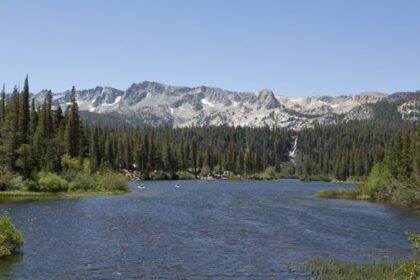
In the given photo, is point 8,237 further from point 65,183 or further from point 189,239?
point 65,183

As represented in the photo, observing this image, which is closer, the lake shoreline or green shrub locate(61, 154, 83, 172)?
the lake shoreline

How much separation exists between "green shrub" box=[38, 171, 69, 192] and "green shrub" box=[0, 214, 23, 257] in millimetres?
68003

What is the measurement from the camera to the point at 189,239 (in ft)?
180

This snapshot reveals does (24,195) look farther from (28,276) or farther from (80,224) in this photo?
(28,276)

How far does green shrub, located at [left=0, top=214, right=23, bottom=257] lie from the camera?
41.8 metres

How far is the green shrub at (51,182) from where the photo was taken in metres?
111

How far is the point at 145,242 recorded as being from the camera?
52.7m

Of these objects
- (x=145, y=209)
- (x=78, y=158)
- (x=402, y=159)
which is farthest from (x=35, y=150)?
(x=402, y=159)

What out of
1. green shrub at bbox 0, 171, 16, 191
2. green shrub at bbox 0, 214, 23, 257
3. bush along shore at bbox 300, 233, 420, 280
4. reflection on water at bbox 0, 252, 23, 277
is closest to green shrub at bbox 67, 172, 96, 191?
green shrub at bbox 0, 171, 16, 191

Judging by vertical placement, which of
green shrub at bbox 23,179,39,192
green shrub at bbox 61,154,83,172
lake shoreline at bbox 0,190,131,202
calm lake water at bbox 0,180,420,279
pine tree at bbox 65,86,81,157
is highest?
pine tree at bbox 65,86,81,157

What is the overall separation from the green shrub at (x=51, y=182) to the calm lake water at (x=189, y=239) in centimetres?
2026

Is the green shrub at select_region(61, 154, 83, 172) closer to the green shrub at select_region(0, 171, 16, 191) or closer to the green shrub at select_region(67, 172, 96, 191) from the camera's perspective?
the green shrub at select_region(67, 172, 96, 191)

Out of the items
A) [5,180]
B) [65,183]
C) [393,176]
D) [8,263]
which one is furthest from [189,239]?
[393,176]

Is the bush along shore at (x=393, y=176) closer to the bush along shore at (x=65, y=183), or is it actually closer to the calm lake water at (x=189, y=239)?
the calm lake water at (x=189, y=239)
